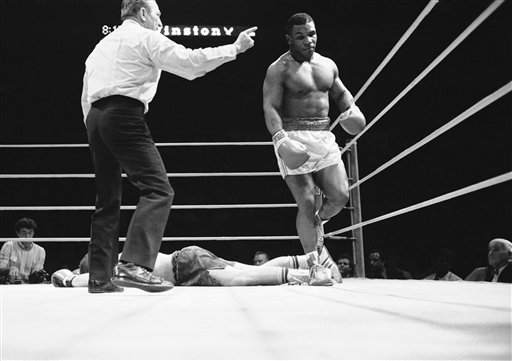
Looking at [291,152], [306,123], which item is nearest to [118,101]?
[291,152]

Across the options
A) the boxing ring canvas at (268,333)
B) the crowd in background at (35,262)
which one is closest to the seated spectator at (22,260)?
the crowd in background at (35,262)

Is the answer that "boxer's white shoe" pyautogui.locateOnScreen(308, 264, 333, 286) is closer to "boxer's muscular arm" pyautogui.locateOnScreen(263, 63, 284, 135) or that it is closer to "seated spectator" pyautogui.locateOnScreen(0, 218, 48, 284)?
"boxer's muscular arm" pyautogui.locateOnScreen(263, 63, 284, 135)

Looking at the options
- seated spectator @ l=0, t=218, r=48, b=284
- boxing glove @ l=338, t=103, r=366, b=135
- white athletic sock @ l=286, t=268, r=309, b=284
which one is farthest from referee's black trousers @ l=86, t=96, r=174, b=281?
seated spectator @ l=0, t=218, r=48, b=284

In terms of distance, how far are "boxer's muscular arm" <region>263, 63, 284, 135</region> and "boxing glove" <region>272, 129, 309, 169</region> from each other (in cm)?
6

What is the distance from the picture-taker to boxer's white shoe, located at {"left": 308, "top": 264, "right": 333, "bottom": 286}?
179 centimetres

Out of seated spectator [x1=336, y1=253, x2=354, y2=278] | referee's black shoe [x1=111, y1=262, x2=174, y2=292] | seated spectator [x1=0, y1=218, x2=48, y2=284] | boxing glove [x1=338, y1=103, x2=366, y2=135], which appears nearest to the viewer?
referee's black shoe [x1=111, y1=262, x2=174, y2=292]

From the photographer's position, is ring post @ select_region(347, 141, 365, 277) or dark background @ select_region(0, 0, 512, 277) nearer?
ring post @ select_region(347, 141, 365, 277)

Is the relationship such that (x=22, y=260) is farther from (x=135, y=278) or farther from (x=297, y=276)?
(x=135, y=278)

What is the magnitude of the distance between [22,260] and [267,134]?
292 cm

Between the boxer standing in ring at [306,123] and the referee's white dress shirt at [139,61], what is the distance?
1.65 feet

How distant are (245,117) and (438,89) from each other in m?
1.96

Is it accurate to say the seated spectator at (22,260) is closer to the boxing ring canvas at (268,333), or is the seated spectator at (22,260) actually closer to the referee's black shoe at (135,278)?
the referee's black shoe at (135,278)

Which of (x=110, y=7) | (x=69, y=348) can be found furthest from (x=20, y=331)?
(x=110, y=7)

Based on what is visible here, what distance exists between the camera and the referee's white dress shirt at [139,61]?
142 centimetres
